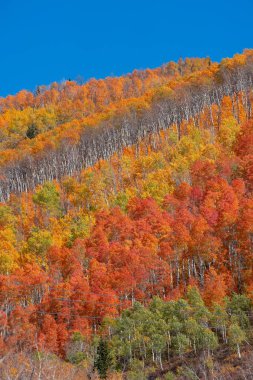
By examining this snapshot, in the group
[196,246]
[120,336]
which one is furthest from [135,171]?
[120,336]

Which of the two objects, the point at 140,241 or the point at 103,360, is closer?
the point at 103,360

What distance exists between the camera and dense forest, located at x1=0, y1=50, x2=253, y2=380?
51.4m

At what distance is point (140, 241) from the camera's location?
6675 centimetres

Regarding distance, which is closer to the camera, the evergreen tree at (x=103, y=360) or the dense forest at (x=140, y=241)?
the evergreen tree at (x=103, y=360)

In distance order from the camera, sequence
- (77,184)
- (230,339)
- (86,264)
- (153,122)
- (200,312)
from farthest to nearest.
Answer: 1. (153,122)
2. (77,184)
3. (86,264)
4. (200,312)
5. (230,339)

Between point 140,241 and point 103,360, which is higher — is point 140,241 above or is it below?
above

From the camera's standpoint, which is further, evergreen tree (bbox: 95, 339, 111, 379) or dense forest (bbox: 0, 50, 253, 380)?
dense forest (bbox: 0, 50, 253, 380)

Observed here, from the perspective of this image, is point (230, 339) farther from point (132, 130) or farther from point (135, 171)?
point (132, 130)

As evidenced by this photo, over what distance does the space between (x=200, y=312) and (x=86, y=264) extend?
20.8m

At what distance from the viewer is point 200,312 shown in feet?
171

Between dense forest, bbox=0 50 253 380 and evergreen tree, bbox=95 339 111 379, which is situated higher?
dense forest, bbox=0 50 253 380

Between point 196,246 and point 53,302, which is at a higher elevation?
point 196,246

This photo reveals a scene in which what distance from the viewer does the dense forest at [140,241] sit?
169 feet

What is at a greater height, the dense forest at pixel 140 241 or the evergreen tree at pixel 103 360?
the dense forest at pixel 140 241
